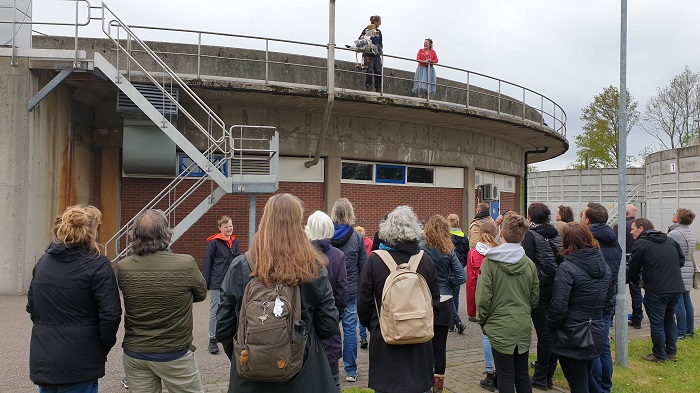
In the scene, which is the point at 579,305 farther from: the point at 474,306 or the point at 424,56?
the point at 424,56

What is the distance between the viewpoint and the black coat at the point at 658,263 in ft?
23.2

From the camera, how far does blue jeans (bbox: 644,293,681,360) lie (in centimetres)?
701

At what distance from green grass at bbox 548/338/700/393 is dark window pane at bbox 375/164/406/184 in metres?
8.51

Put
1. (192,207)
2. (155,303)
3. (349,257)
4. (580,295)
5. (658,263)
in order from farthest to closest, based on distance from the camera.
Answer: (192,207)
(658,263)
(349,257)
(580,295)
(155,303)

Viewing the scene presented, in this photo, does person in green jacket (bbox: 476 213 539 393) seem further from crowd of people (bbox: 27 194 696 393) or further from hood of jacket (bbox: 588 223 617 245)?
hood of jacket (bbox: 588 223 617 245)

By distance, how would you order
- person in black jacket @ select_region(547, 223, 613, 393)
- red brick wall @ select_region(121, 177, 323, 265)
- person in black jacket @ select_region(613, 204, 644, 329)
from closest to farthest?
person in black jacket @ select_region(547, 223, 613, 393) < person in black jacket @ select_region(613, 204, 644, 329) < red brick wall @ select_region(121, 177, 323, 265)

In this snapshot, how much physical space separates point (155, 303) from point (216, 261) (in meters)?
3.09

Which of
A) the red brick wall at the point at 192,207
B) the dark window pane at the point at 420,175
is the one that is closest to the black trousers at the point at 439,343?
the red brick wall at the point at 192,207

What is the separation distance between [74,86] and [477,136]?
36.5 ft

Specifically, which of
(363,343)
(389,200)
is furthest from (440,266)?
(389,200)

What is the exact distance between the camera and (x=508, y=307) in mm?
4926

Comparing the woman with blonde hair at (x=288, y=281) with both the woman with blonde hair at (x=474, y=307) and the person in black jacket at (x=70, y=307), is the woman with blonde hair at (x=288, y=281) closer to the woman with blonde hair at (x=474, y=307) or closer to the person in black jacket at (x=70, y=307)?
the person in black jacket at (x=70, y=307)

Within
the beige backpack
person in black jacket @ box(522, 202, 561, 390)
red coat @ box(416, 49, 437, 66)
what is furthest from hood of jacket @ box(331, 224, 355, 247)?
red coat @ box(416, 49, 437, 66)

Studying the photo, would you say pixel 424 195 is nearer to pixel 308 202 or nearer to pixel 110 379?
pixel 308 202
